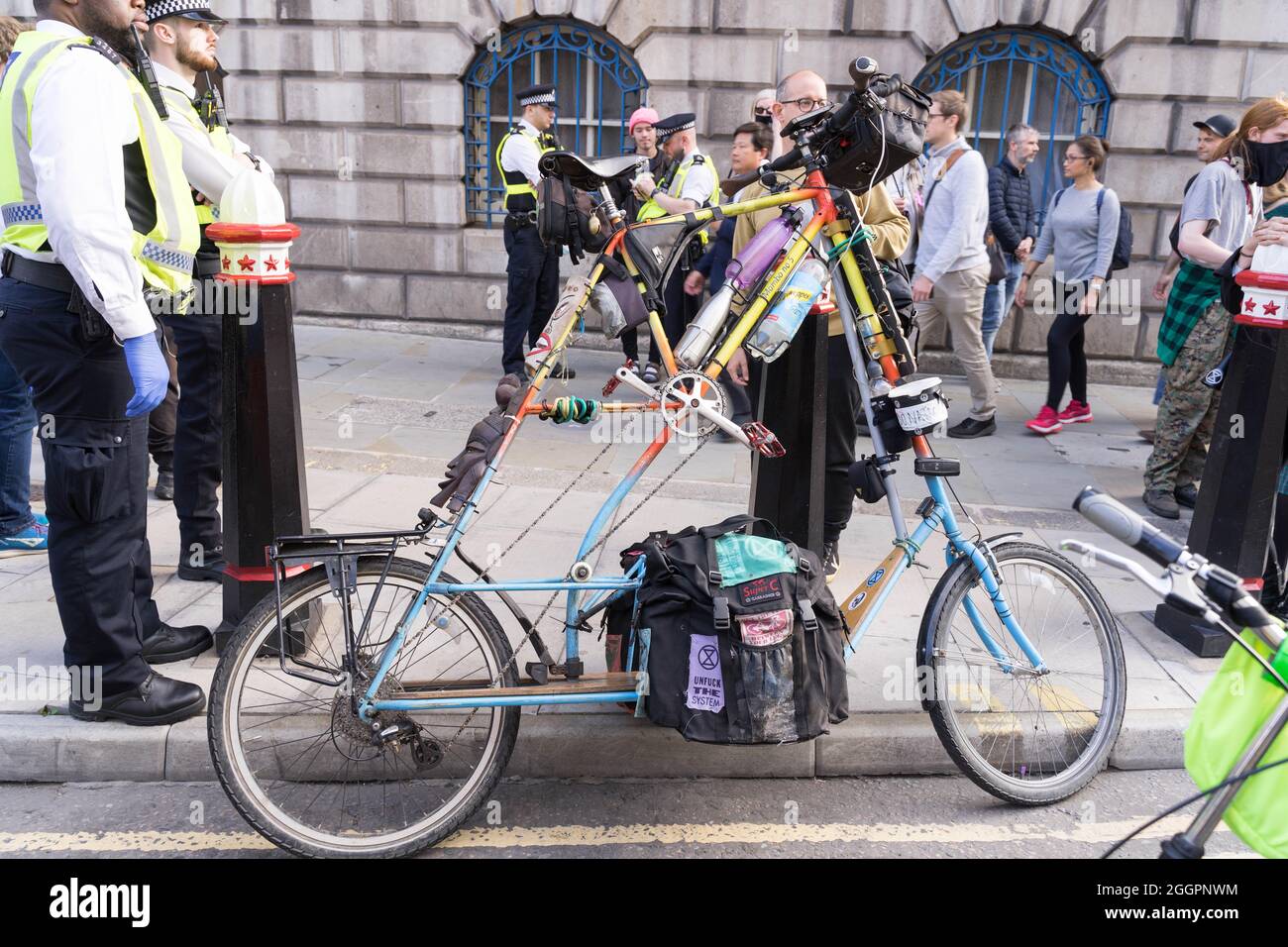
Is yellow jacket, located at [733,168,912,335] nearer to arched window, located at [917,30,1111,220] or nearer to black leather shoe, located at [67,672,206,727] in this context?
black leather shoe, located at [67,672,206,727]

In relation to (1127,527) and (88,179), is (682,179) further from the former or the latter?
(1127,527)

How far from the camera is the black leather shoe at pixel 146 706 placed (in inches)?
144

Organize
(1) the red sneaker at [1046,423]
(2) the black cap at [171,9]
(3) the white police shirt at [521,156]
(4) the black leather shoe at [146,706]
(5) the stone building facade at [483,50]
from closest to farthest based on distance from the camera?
(4) the black leather shoe at [146,706], (2) the black cap at [171,9], (1) the red sneaker at [1046,423], (3) the white police shirt at [521,156], (5) the stone building facade at [483,50]

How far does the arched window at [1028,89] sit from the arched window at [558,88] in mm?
2769

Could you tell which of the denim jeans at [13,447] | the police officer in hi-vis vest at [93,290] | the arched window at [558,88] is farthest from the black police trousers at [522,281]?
the police officer in hi-vis vest at [93,290]

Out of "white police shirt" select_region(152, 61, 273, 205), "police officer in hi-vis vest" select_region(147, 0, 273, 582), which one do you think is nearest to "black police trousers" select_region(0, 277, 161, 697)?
"police officer in hi-vis vest" select_region(147, 0, 273, 582)

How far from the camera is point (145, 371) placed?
10.9 ft

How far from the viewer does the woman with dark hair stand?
Answer: 7.98 m

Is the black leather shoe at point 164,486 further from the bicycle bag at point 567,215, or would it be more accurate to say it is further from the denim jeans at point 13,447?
the bicycle bag at point 567,215

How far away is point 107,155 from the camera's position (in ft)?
10.7

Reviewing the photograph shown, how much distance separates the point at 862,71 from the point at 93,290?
2.38m

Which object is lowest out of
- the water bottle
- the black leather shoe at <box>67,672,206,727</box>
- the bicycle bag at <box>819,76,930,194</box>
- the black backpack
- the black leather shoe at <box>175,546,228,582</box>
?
the black leather shoe at <box>67,672,206,727</box>

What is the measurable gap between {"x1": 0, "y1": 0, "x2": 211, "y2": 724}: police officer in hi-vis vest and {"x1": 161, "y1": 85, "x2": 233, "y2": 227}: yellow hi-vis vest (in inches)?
19.8
